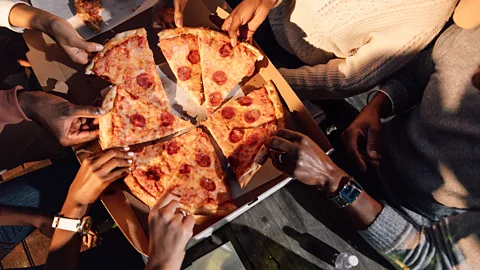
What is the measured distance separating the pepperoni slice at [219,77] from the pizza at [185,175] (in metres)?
0.39

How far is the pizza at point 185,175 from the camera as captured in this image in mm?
2215

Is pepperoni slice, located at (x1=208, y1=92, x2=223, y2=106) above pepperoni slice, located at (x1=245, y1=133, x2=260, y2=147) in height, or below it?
above

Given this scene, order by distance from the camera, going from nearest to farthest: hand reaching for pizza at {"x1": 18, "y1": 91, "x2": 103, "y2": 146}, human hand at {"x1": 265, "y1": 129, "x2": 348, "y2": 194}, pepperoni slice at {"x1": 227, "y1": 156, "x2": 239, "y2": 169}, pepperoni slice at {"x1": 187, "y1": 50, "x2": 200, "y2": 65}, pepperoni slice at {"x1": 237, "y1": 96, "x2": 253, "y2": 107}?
human hand at {"x1": 265, "y1": 129, "x2": 348, "y2": 194}
hand reaching for pizza at {"x1": 18, "y1": 91, "x2": 103, "y2": 146}
pepperoni slice at {"x1": 227, "y1": 156, "x2": 239, "y2": 169}
pepperoni slice at {"x1": 237, "y1": 96, "x2": 253, "y2": 107}
pepperoni slice at {"x1": 187, "y1": 50, "x2": 200, "y2": 65}

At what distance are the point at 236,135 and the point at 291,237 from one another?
0.81 meters

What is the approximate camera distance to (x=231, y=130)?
8.30 ft

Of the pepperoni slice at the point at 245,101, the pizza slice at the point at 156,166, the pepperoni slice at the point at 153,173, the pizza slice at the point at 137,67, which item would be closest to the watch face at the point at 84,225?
the pizza slice at the point at 156,166

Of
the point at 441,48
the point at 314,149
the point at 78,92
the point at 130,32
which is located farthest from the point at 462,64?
the point at 78,92

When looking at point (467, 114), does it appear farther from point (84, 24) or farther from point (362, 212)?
point (84, 24)

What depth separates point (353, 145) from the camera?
2215 millimetres

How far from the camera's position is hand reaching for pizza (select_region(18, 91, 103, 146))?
6.81ft

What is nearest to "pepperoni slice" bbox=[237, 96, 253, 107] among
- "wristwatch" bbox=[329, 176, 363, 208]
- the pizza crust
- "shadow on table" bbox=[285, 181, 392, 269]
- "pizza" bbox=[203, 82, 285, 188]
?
"pizza" bbox=[203, 82, 285, 188]

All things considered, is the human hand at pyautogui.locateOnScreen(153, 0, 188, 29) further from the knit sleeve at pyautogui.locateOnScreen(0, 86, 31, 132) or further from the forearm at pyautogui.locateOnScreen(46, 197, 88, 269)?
the forearm at pyautogui.locateOnScreen(46, 197, 88, 269)

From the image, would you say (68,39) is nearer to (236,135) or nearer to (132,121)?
(132,121)

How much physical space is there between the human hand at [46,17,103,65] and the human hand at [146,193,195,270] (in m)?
1.22
